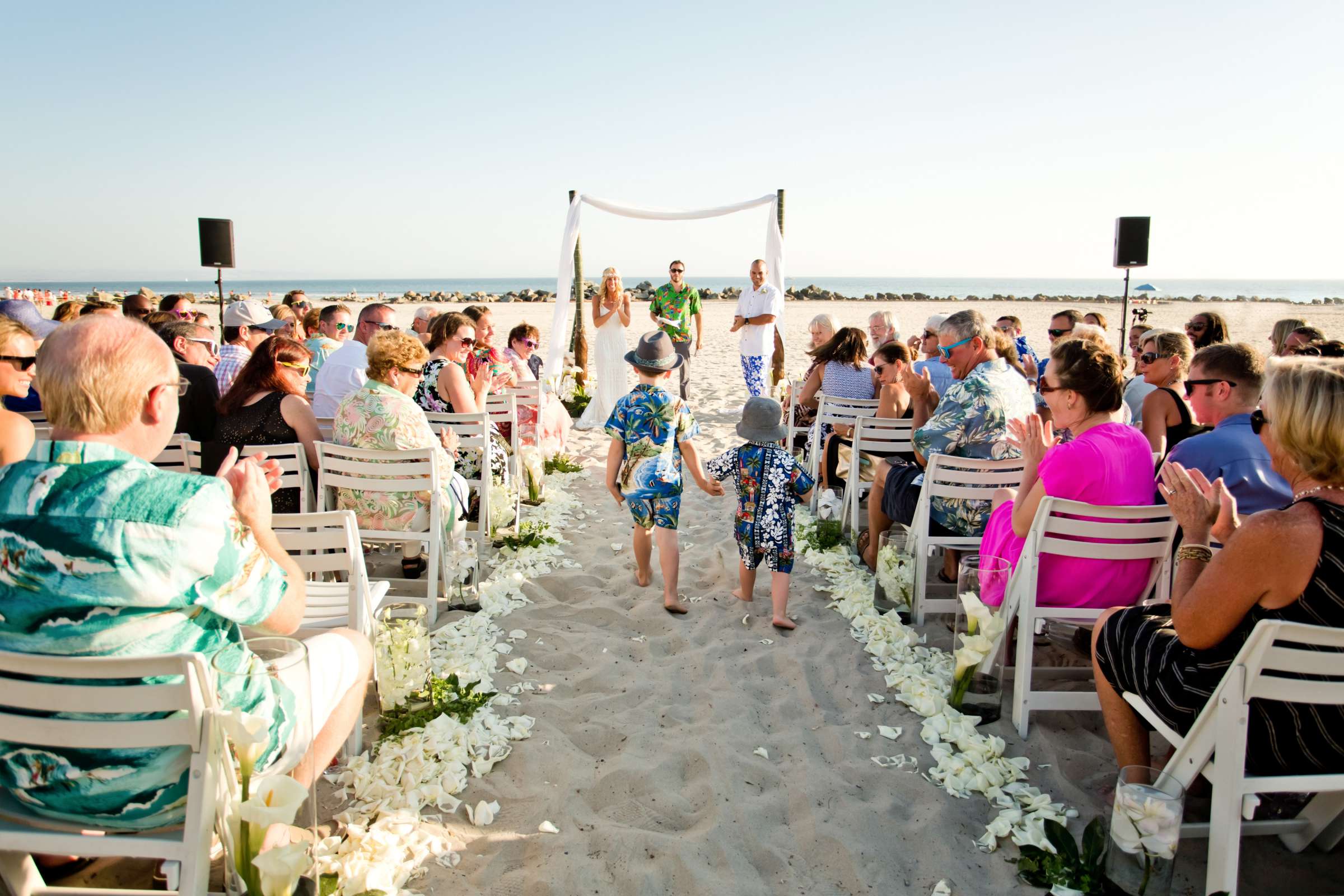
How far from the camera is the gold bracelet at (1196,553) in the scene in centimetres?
234

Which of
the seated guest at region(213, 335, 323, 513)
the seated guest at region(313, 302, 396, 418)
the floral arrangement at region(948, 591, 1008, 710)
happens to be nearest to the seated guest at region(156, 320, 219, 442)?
the seated guest at region(213, 335, 323, 513)

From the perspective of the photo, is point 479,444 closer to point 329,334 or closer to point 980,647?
point 329,334

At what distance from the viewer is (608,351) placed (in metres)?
9.16

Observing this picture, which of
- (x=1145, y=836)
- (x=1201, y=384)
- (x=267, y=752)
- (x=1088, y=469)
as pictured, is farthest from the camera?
(x=1201, y=384)

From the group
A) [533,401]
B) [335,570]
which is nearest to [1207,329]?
[533,401]

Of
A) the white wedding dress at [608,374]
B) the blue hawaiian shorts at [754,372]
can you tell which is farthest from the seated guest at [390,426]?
the blue hawaiian shorts at [754,372]

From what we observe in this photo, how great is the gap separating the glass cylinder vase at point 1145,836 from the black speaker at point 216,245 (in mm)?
11473

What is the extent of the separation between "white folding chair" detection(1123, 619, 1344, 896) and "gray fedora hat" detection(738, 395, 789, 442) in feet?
7.56

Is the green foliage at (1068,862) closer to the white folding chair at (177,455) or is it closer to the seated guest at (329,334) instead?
the white folding chair at (177,455)

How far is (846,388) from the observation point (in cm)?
627

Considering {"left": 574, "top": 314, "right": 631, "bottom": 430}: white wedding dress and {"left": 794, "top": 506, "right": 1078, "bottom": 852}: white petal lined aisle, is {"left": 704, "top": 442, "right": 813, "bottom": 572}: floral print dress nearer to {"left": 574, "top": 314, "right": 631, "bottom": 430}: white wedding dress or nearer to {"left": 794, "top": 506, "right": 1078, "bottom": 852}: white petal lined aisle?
{"left": 794, "top": 506, "right": 1078, "bottom": 852}: white petal lined aisle

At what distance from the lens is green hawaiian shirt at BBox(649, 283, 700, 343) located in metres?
9.42

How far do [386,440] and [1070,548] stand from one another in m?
3.16

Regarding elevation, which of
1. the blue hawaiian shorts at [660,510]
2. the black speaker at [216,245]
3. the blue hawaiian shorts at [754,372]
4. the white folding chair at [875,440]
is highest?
the black speaker at [216,245]
